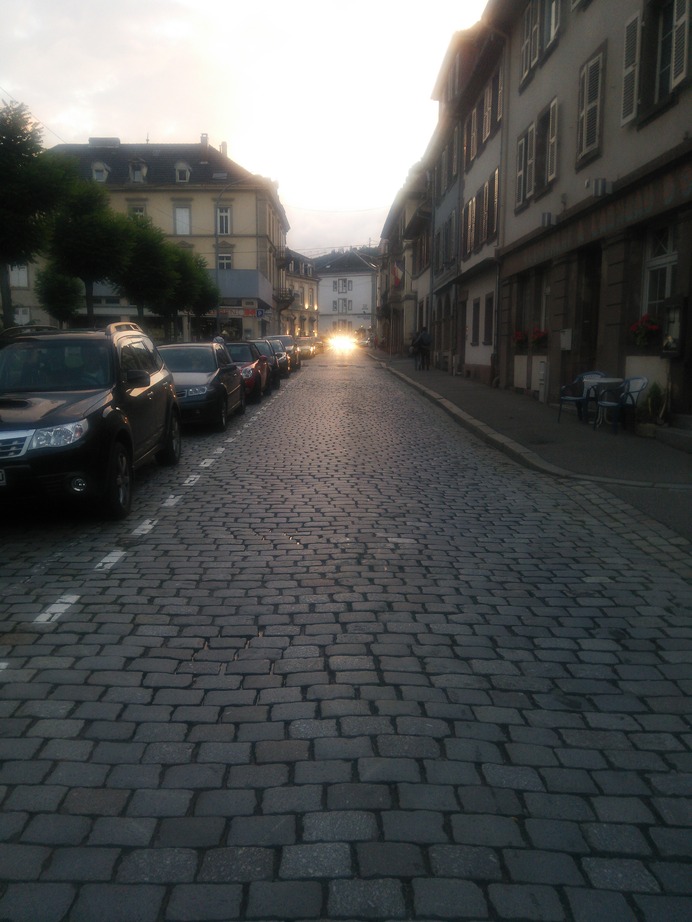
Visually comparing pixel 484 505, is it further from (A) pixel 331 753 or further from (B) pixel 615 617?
(A) pixel 331 753

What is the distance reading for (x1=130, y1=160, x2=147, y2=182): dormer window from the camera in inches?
2643

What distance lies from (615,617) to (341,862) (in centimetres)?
296

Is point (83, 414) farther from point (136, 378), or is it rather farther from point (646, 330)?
point (646, 330)

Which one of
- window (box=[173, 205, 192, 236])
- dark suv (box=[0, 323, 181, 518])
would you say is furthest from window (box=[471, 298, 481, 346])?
window (box=[173, 205, 192, 236])

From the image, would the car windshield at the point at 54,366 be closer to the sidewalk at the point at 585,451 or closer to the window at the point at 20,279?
the sidewalk at the point at 585,451

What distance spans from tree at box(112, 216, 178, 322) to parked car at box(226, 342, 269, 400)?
15.7 meters

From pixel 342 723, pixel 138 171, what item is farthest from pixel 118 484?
pixel 138 171

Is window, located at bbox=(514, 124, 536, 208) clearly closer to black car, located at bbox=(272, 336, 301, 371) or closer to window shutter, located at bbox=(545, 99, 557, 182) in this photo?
window shutter, located at bbox=(545, 99, 557, 182)

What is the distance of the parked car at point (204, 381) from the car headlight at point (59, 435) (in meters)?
6.00

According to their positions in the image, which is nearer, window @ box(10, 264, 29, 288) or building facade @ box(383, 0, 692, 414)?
building facade @ box(383, 0, 692, 414)

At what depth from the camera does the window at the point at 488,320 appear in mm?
25691

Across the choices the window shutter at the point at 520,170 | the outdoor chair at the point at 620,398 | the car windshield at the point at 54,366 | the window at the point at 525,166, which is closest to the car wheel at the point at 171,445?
Result: the car windshield at the point at 54,366

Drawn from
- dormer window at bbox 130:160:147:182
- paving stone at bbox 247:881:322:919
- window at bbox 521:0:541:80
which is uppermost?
dormer window at bbox 130:160:147:182

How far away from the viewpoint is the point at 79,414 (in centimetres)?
738
